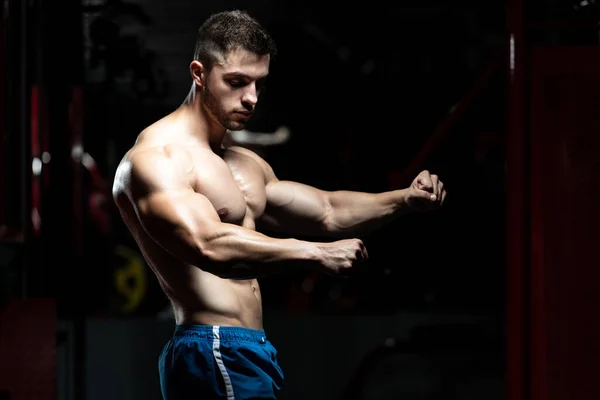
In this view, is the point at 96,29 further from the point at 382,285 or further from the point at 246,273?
the point at 246,273

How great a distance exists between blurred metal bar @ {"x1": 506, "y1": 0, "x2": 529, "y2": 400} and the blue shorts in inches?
40.6

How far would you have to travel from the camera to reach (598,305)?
2.99 meters

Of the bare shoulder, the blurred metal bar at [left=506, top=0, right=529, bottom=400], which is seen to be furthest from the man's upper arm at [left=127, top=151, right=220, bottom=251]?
the blurred metal bar at [left=506, top=0, right=529, bottom=400]

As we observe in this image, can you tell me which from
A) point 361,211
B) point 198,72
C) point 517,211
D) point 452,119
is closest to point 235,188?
point 198,72

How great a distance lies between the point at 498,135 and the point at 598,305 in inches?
54.1

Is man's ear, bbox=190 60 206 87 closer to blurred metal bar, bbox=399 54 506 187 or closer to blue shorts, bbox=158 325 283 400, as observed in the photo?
blue shorts, bbox=158 325 283 400

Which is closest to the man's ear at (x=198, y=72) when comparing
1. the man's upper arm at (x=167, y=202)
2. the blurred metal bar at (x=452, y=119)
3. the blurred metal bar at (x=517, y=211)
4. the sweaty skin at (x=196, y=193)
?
the sweaty skin at (x=196, y=193)

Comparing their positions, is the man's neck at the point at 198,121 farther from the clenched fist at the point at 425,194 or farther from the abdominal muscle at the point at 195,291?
the clenched fist at the point at 425,194

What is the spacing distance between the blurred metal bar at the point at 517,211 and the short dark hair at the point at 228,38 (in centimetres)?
102

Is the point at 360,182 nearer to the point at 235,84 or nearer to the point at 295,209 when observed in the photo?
the point at 295,209

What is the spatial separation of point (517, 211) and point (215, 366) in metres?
1.22

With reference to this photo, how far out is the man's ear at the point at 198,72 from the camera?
2.31 meters

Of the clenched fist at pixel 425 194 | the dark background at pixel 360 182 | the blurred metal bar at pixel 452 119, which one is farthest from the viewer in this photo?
the blurred metal bar at pixel 452 119

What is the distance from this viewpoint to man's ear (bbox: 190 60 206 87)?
231 centimetres
